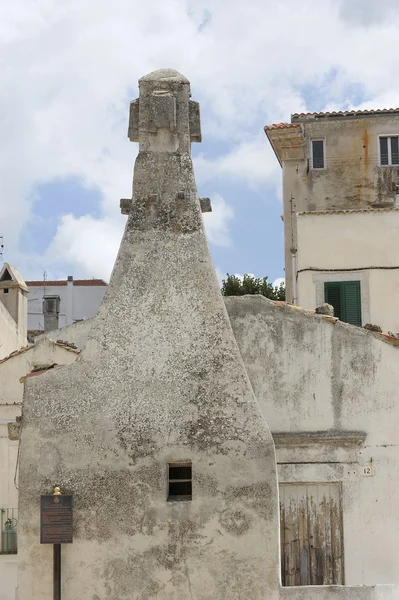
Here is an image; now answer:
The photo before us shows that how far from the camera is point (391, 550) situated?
A: 19.1 metres

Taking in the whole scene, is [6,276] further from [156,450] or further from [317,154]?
[156,450]

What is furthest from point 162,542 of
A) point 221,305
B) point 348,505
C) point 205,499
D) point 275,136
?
point 275,136

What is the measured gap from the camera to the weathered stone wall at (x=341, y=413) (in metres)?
19.1

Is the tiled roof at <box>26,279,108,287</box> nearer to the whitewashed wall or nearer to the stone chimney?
the whitewashed wall

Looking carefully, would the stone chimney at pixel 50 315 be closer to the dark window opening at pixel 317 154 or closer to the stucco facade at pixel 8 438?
the dark window opening at pixel 317 154

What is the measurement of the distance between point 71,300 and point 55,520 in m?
46.1

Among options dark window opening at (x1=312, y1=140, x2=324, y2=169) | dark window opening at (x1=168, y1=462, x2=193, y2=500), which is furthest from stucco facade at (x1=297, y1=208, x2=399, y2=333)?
dark window opening at (x1=168, y1=462, x2=193, y2=500)

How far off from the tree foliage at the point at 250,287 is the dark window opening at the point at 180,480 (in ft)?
112

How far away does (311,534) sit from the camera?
19.4 metres

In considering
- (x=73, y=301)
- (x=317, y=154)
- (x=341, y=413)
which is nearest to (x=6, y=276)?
(x=317, y=154)

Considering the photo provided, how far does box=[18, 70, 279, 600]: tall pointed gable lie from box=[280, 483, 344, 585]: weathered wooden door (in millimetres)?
5135

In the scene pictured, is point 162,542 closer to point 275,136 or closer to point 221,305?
point 221,305

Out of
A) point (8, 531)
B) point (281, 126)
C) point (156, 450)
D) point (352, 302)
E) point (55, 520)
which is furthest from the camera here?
point (281, 126)

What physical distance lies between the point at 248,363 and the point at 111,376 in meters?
5.25
